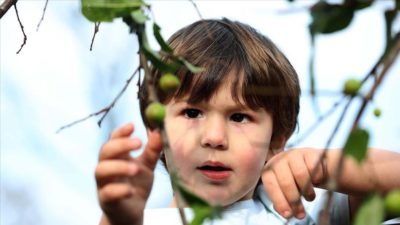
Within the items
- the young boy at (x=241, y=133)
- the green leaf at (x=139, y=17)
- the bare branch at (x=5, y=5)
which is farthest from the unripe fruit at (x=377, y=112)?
the bare branch at (x=5, y=5)

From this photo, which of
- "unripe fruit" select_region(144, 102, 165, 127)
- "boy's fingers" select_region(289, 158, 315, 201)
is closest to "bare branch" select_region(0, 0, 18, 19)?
"unripe fruit" select_region(144, 102, 165, 127)

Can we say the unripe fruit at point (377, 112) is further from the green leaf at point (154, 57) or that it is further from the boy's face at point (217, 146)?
the boy's face at point (217, 146)

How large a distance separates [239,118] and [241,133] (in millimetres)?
54

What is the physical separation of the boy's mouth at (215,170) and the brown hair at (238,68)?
0.46 feet

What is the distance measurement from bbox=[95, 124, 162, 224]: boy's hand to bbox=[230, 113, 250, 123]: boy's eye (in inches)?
25.1

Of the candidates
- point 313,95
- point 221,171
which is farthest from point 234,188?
point 313,95

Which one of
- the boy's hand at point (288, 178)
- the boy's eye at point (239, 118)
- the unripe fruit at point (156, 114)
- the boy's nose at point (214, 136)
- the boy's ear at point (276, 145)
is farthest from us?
the boy's ear at point (276, 145)

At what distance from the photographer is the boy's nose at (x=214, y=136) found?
130 cm

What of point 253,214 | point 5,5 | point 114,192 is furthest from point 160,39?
point 253,214

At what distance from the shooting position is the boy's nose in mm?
1300

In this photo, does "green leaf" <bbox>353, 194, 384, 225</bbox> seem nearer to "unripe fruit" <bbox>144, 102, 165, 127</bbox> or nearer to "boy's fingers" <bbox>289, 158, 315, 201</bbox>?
"unripe fruit" <bbox>144, 102, 165, 127</bbox>

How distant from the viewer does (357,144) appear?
52 centimetres

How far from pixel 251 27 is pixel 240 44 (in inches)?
6.1

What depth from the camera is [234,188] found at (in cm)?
137
